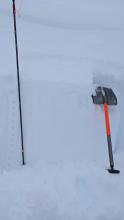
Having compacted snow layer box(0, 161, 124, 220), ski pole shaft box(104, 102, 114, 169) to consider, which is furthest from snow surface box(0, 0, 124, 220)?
ski pole shaft box(104, 102, 114, 169)

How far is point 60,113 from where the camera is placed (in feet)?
8.70

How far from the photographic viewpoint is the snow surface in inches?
85.9

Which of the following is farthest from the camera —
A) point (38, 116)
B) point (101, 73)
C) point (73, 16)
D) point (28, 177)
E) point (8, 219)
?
point (73, 16)

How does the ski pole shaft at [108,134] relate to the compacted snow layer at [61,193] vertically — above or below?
above

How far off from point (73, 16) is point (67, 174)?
1.72 metres

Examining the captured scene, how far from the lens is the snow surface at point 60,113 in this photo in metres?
2.18

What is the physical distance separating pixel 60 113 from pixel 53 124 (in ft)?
0.40

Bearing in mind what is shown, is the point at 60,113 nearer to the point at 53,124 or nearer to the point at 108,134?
the point at 53,124

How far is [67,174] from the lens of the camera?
93.7 inches

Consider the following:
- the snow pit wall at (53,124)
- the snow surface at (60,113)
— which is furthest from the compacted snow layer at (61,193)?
the snow pit wall at (53,124)

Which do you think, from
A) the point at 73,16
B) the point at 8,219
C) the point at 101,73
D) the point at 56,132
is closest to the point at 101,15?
the point at 73,16

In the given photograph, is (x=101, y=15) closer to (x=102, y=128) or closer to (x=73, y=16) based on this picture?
(x=73, y=16)

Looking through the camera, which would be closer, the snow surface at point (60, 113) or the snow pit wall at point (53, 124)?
the snow surface at point (60, 113)

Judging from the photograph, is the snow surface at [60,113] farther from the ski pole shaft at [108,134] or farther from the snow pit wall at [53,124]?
the ski pole shaft at [108,134]
